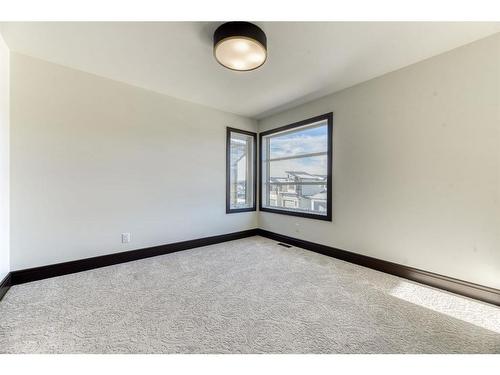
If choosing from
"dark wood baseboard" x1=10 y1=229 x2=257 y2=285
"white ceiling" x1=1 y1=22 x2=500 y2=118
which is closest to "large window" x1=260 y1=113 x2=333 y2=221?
"white ceiling" x1=1 y1=22 x2=500 y2=118

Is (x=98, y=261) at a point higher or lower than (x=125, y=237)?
lower

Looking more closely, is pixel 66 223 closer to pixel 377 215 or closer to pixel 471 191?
pixel 377 215

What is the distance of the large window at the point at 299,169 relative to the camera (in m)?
3.31

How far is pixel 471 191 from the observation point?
200cm

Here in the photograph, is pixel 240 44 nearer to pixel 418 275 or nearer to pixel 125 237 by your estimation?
pixel 125 237

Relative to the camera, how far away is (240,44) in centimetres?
181

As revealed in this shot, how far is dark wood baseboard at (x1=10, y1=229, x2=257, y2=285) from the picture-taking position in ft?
7.28

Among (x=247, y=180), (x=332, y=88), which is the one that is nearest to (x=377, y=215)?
(x=332, y=88)

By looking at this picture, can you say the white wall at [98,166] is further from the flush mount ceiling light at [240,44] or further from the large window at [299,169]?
the flush mount ceiling light at [240,44]

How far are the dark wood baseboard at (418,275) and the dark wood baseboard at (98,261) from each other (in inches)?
75.3

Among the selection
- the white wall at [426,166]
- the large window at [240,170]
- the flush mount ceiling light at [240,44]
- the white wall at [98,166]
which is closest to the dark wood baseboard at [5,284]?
the white wall at [98,166]

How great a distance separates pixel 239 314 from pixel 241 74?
2.61m

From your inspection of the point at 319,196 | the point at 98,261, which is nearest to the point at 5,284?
the point at 98,261

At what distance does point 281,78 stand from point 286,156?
155 centimetres
